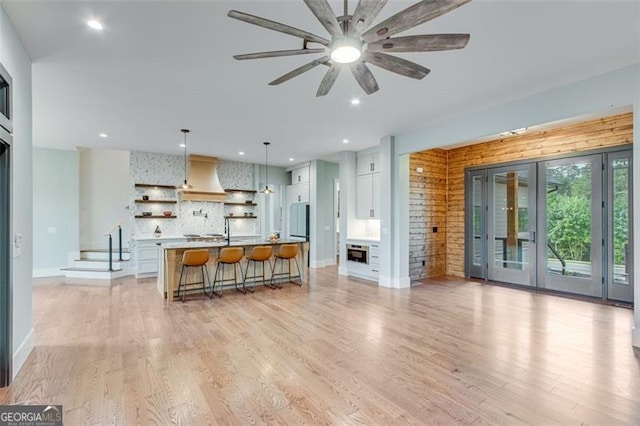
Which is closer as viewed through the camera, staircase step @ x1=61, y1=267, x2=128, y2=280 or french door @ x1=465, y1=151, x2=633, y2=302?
french door @ x1=465, y1=151, x2=633, y2=302

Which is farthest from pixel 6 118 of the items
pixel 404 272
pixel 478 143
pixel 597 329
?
pixel 478 143

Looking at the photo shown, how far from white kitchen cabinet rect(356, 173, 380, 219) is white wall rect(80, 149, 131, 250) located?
6.11 metres

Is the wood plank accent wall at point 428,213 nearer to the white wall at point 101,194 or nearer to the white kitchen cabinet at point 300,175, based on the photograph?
the white kitchen cabinet at point 300,175

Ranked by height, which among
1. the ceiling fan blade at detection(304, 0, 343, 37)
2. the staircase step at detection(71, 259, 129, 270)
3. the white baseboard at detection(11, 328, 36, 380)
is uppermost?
the ceiling fan blade at detection(304, 0, 343, 37)

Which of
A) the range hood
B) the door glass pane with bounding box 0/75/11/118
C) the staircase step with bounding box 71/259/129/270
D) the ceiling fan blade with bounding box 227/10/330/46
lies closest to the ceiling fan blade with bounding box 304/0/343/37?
the ceiling fan blade with bounding box 227/10/330/46

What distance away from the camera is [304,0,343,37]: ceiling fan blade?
1.77m

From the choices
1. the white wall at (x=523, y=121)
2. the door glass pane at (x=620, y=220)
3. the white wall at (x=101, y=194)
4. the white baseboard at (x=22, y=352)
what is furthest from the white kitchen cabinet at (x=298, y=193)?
the white baseboard at (x=22, y=352)

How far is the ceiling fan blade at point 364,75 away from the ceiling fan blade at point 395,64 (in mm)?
77

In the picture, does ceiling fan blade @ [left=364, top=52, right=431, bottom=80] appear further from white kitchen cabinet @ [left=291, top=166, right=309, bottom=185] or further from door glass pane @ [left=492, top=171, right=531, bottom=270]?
white kitchen cabinet @ [left=291, top=166, right=309, bottom=185]

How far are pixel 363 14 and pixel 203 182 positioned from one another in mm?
7260

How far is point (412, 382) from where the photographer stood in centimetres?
268

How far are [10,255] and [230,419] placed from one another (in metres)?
2.33

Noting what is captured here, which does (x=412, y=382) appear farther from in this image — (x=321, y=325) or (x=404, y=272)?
(x=404, y=272)

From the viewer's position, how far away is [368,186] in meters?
7.57
